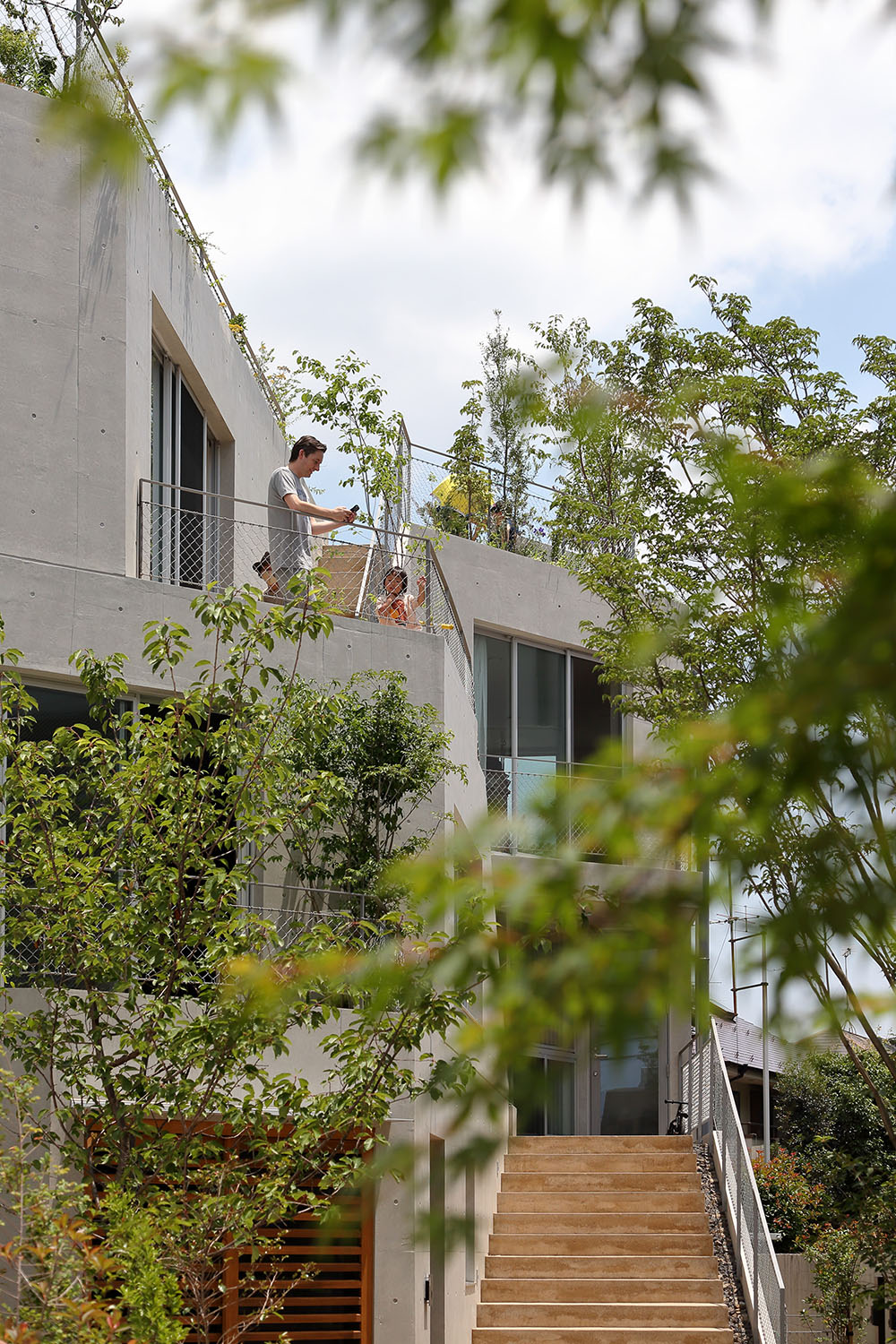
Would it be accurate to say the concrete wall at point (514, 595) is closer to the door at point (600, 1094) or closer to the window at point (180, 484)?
the window at point (180, 484)

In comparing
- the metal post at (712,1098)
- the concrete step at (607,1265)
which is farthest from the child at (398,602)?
the concrete step at (607,1265)

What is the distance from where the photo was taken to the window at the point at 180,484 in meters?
13.6

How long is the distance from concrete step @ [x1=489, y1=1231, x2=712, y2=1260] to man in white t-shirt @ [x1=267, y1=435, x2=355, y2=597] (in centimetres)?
866

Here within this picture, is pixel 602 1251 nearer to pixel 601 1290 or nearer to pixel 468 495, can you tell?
pixel 601 1290

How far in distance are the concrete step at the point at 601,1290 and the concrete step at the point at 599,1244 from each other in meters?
0.46

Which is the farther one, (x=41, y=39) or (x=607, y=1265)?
(x=607, y=1265)

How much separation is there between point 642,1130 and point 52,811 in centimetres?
1655

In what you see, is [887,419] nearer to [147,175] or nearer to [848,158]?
[147,175]

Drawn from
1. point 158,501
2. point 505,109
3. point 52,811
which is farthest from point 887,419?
point 505,109

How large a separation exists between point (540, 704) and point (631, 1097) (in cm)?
668

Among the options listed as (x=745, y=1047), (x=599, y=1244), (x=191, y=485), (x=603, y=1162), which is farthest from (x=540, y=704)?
(x=745, y=1047)

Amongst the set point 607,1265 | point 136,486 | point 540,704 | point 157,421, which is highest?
point 157,421

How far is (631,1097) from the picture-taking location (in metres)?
23.5

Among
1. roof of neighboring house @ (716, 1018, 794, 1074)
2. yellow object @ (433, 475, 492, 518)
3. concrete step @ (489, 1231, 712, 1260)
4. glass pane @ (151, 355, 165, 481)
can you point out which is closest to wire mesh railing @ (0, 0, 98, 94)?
glass pane @ (151, 355, 165, 481)
